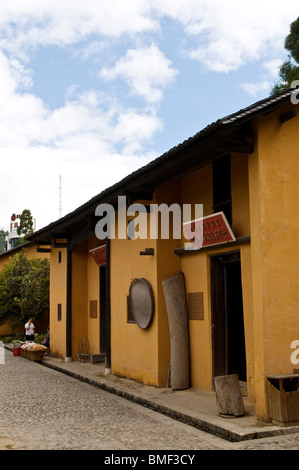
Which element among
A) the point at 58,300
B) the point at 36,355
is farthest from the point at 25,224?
the point at 36,355

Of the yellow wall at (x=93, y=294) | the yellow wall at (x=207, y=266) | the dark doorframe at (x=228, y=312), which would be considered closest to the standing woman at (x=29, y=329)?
the yellow wall at (x=93, y=294)

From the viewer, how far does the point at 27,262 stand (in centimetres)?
2439

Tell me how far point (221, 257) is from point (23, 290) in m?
15.1

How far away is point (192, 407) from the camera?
7.90 meters

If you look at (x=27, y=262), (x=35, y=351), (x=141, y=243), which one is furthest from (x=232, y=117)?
(x=27, y=262)

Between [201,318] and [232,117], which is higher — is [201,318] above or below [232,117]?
below

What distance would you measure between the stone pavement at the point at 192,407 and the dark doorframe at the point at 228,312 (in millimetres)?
742

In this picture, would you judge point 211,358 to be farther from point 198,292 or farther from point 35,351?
point 35,351

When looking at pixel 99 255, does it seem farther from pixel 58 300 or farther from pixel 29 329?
pixel 29 329

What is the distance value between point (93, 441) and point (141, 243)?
496 centimetres

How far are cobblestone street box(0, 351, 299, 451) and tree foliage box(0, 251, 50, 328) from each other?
11640 mm

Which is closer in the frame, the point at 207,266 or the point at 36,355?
the point at 207,266

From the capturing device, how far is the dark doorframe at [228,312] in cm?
913

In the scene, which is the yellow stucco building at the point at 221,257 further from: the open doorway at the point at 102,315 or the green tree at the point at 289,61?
the green tree at the point at 289,61
